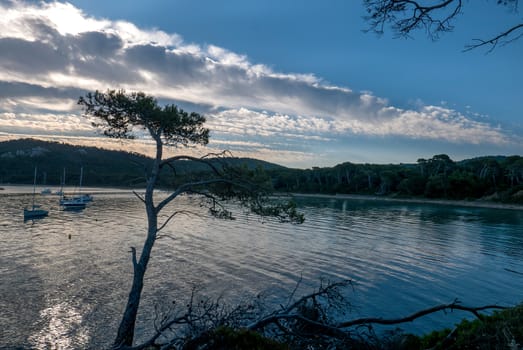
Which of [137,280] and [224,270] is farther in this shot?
[224,270]

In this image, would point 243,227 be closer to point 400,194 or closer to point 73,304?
point 73,304

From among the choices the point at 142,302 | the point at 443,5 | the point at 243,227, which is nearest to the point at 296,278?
the point at 142,302

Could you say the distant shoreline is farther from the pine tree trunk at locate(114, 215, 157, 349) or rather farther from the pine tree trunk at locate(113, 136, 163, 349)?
the pine tree trunk at locate(114, 215, 157, 349)

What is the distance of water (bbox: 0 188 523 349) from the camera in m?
15.0

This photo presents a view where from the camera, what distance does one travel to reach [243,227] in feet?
140

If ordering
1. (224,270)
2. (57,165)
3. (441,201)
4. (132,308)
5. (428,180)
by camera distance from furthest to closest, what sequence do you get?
(57,165), (428,180), (441,201), (224,270), (132,308)

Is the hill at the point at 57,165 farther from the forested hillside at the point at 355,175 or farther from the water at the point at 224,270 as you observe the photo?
the water at the point at 224,270

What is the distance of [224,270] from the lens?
74.5 ft

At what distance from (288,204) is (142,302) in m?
9.17

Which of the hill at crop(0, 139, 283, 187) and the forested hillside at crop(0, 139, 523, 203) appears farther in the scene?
the hill at crop(0, 139, 283, 187)

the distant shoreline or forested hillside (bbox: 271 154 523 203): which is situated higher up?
forested hillside (bbox: 271 154 523 203)

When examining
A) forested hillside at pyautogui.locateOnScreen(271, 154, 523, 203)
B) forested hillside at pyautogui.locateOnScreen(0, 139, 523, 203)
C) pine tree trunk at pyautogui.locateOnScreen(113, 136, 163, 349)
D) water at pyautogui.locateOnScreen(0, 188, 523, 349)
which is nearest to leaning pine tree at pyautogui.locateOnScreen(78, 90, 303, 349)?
pine tree trunk at pyautogui.locateOnScreen(113, 136, 163, 349)

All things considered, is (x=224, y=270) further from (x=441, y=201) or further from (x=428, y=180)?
(x=428, y=180)

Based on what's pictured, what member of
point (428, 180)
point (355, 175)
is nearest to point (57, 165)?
point (355, 175)
